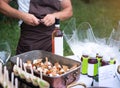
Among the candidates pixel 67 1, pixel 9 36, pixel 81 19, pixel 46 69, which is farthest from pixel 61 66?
pixel 81 19

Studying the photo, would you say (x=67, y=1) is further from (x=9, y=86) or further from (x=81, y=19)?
(x=81, y=19)

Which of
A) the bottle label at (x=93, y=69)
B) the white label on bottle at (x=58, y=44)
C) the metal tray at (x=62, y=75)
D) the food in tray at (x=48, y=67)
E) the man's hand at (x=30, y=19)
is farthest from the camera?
the man's hand at (x=30, y=19)

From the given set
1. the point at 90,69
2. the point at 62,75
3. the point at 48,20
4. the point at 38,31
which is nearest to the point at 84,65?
the point at 90,69

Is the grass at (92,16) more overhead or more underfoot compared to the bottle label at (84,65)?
more overhead

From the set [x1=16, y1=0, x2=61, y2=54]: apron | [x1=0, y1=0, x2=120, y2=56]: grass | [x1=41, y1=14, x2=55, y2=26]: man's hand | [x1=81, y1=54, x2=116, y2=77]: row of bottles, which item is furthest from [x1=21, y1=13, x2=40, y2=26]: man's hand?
[x1=0, y1=0, x2=120, y2=56]: grass

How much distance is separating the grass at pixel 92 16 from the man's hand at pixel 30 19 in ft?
9.81

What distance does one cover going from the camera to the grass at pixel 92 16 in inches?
235

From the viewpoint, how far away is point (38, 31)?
235 cm

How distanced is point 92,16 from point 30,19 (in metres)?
5.67

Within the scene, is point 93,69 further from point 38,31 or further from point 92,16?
point 92,16

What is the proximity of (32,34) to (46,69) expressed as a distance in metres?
0.67

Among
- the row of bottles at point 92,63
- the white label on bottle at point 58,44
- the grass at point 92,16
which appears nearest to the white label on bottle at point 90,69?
the row of bottles at point 92,63

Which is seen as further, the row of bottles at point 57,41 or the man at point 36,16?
the man at point 36,16

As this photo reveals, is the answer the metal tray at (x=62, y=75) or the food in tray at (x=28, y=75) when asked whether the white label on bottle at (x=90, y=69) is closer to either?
the metal tray at (x=62, y=75)
